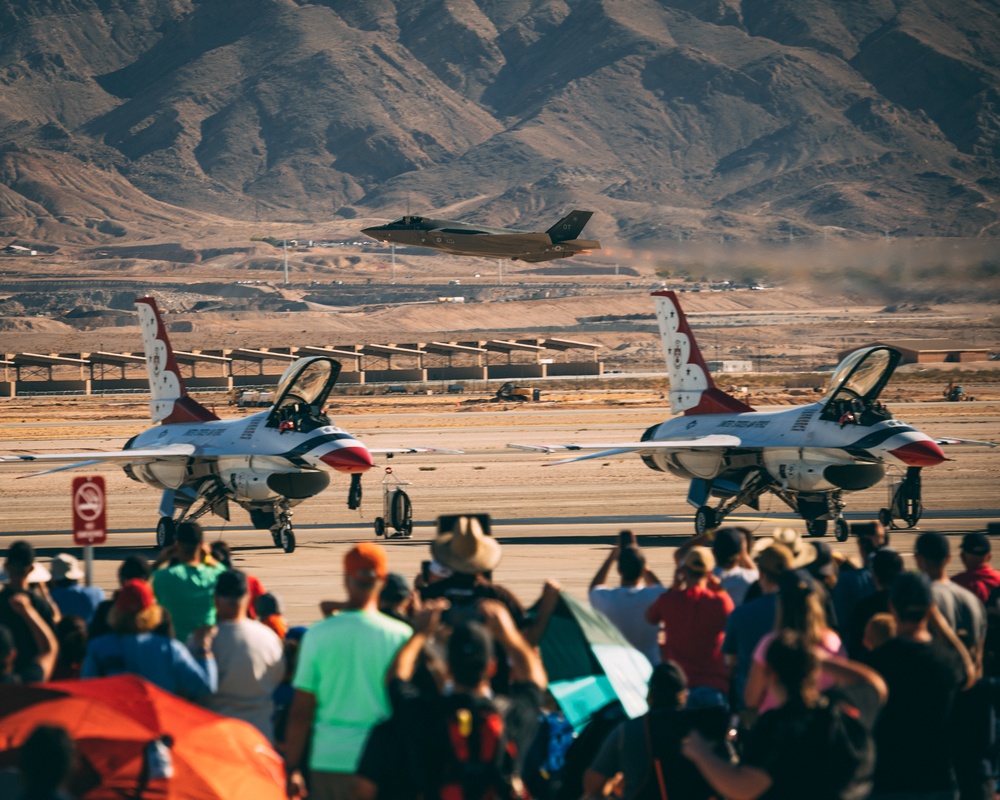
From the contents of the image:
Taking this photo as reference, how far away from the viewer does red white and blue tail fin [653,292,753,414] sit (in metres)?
29.0

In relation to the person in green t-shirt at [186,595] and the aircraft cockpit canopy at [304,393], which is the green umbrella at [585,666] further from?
the aircraft cockpit canopy at [304,393]

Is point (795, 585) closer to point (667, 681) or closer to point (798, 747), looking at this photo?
point (667, 681)

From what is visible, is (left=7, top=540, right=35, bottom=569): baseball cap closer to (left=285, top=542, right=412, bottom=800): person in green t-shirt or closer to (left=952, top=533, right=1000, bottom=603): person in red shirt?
(left=285, top=542, right=412, bottom=800): person in green t-shirt

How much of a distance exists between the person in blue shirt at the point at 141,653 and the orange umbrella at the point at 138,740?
72 cm

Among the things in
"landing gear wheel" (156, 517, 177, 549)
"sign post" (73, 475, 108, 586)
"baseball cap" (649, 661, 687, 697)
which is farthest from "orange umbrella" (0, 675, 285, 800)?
"landing gear wheel" (156, 517, 177, 549)

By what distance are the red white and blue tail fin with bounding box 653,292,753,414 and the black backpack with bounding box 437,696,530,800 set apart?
23.0 meters

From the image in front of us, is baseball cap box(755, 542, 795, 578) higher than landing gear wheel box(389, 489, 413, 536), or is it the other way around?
baseball cap box(755, 542, 795, 578)

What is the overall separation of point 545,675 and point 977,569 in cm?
405

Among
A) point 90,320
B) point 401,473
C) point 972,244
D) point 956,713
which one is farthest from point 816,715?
point 90,320

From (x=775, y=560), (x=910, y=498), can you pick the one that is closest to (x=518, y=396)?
(x=910, y=498)

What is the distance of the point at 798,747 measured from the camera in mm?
6113

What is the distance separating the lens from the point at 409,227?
61750mm

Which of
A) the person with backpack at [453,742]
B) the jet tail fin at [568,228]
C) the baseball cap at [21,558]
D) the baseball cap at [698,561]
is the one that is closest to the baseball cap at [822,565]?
the baseball cap at [698,561]

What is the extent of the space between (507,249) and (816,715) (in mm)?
53954
